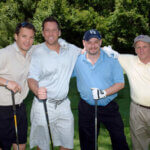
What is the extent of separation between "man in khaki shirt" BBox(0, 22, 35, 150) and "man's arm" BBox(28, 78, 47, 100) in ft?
0.69

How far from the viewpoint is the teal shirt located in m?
4.27

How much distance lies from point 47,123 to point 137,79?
1763mm

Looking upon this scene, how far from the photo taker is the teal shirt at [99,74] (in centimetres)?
427

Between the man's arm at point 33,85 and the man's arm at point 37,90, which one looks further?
the man's arm at point 33,85

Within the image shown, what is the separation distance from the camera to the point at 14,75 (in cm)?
420

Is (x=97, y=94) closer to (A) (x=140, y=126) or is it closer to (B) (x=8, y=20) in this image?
(A) (x=140, y=126)

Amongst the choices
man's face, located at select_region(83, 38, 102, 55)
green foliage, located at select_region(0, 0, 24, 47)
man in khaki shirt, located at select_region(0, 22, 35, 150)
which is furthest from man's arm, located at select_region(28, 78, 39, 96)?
green foliage, located at select_region(0, 0, 24, 47)

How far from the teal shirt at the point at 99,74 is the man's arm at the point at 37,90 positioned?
831 millimetres

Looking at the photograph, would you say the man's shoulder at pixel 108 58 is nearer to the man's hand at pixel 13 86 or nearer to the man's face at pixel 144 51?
the man's face at pixel 144 51

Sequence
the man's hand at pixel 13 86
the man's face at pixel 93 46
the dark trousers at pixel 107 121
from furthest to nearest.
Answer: the dark trousers at pixel 107 121
the man's face at pixel 93 46
the man's hand at pixel 13 86

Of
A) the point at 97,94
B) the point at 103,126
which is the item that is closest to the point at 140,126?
the point at 97,94

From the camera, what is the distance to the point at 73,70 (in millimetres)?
4582

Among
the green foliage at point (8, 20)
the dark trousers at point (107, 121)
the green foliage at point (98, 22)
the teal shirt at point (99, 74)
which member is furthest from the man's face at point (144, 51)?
the green foliage at point (8, 20)

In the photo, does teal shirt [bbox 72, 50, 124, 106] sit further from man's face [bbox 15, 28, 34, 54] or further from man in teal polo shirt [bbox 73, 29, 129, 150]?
man's face [bbox 15, 28, 34, 54]
